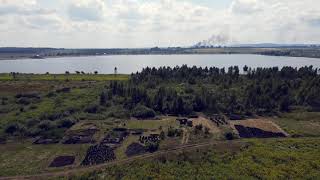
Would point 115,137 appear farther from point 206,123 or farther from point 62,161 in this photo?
point 206,123

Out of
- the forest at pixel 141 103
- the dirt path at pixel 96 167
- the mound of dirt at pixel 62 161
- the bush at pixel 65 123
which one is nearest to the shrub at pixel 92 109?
the forest at pixel 141 103

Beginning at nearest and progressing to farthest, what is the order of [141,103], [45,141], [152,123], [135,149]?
1. [135,149]
2. [45,141]
3. [152,123]
4. [141,103]

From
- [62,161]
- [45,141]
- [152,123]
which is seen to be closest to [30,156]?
[62,161]

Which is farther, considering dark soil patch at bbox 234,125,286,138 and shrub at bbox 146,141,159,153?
dark soil patch at bbox 234,125,286,138

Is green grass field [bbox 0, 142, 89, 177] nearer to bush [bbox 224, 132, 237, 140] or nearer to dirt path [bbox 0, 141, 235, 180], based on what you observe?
dirt path [bbox 0, 141, 235, 180]

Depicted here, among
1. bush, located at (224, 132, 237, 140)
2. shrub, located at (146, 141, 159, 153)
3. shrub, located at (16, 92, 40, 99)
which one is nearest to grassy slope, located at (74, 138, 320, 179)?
shrub, located at (146, 141, 159, 153)

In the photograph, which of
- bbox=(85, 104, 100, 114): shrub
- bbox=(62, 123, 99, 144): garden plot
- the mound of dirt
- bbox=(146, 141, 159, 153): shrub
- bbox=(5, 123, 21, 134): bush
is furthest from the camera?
bbox=(85, 104, 100, 114): shrub

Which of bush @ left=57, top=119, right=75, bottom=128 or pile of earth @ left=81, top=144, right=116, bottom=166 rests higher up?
bush @ left=57, top=119, right=75, bottom=128
